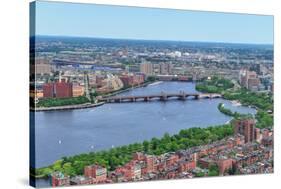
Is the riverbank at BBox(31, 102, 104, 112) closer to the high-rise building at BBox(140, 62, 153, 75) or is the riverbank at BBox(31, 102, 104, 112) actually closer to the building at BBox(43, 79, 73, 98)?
the building at BBox(43, 79, 73, 98)

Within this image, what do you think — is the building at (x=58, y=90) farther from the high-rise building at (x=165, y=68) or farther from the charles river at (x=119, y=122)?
the high-rise building at (x=165, y=68)

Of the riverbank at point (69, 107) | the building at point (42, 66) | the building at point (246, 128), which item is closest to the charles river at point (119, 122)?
the riverbank at point (69, 107)

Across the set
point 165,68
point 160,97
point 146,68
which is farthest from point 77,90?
point 165,68

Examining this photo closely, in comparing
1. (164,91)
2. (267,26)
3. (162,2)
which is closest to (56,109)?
(164,91)

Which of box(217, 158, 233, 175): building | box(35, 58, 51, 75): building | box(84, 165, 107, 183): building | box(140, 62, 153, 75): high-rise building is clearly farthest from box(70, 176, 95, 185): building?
box(217, 158, 233, 175): building

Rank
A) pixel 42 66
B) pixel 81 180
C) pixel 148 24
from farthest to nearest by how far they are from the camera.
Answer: pixel 148 24 → pixel 81 180 → pixel 42 66

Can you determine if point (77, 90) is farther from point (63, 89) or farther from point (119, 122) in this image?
point (119, 122)
